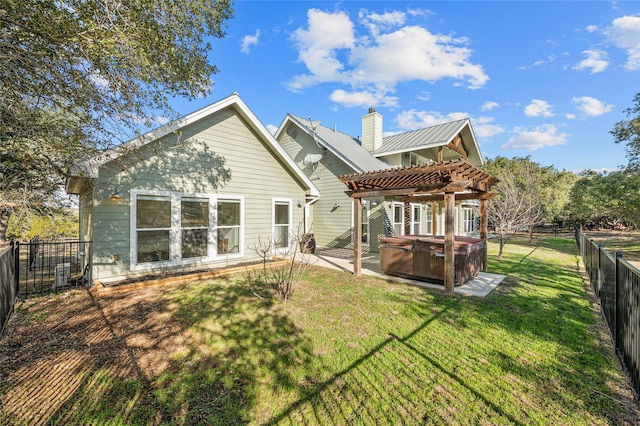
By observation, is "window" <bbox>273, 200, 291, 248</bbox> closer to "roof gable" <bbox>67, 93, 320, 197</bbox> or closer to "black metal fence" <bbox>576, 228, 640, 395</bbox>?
"roof gable" <bbox>67, 93, 320, 197</bbox>

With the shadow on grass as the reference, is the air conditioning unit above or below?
above

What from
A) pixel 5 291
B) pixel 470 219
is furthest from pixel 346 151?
pixel 470 219

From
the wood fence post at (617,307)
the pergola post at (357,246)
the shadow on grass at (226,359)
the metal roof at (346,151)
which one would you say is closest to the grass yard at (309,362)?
the shadow on grass at (226,359)

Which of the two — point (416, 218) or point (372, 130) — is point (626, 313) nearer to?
point (416, 218)

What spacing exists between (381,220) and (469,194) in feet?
13.8

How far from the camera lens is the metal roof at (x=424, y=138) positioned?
1356 cm

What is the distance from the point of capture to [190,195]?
314 inches

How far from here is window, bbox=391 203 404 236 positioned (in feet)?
42.7

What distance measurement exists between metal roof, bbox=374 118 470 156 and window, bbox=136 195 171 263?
11.1 m

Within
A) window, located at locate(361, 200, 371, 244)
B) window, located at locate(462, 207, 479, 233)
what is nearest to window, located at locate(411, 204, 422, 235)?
window, located at locate(361, 200, 371, 244)

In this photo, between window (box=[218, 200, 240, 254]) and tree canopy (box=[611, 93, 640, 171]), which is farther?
tree canopy (box=[611, 93, 640, 171])

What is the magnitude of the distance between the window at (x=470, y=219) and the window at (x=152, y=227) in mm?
19565

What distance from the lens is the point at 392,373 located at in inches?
120

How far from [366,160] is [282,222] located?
583cm
